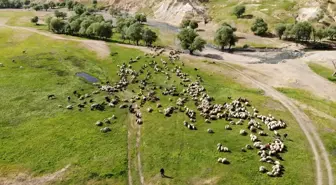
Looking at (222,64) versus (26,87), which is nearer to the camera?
(26,87)

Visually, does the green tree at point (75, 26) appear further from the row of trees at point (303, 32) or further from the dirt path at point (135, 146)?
the row of trees at point (303, 32)

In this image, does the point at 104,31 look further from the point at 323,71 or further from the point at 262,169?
the point at 262,169

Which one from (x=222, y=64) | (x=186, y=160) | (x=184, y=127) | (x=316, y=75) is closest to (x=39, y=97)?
(x=184, y=127)

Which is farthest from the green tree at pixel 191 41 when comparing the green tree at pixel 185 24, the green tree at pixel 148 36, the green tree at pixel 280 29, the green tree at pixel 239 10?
the green tree at pixel 239 10

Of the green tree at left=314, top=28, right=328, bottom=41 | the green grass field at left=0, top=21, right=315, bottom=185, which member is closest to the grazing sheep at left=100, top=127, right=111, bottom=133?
the green grass field at left=0, top=21, right=315, bottom=185

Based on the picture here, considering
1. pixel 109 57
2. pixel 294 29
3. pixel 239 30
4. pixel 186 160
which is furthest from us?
pixel 239 30

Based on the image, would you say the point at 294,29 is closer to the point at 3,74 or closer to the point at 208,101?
the point at 208,101
